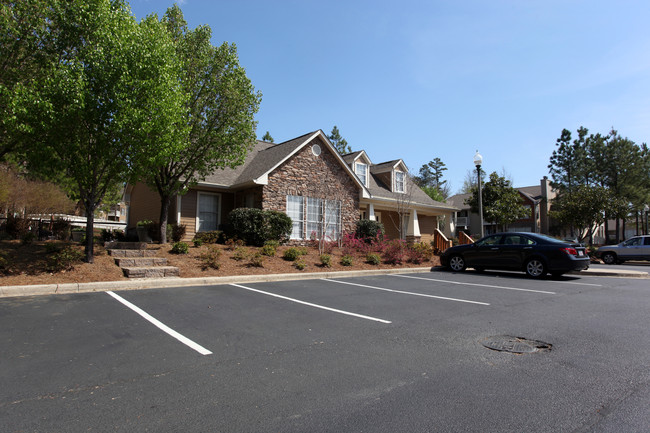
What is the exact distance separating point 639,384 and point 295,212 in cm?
1607

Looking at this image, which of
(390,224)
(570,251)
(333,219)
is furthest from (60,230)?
(570,251)

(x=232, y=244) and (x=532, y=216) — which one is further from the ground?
(x=532, y=216)

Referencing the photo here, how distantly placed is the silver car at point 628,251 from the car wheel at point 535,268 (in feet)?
43.7

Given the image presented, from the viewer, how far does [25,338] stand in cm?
511

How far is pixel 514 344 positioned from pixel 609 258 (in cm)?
2212

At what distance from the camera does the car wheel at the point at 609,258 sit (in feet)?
72.3

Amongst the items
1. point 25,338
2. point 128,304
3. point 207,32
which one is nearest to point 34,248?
point 128,304

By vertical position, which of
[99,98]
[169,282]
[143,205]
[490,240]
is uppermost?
[99,98]

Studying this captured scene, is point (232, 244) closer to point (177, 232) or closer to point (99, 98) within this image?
point (177, 232)

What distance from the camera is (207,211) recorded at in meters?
19.1

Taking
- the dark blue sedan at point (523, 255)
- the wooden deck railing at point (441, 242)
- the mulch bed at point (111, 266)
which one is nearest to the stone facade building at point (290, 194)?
the wooden deck railing at point (441, 242)

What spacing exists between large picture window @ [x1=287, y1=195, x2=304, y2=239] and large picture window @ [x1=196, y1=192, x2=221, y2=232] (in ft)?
12.3

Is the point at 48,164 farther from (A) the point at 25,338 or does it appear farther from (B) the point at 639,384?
(B) the point at 639,384

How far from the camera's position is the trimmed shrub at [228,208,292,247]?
16.2 m
